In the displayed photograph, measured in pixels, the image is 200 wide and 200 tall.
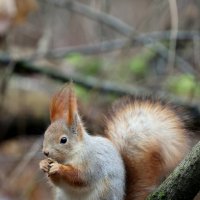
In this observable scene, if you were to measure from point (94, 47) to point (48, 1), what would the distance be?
24.3 inches

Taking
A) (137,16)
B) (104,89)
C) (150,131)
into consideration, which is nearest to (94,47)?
(104,89)

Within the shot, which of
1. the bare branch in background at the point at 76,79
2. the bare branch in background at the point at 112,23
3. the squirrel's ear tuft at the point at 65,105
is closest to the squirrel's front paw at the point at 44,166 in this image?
the squirrel's ear tuft at the point at 65,105

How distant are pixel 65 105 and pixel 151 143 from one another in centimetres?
38

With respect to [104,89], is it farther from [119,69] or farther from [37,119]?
[119,69]

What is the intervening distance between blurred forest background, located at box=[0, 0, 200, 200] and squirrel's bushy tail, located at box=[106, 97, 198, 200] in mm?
665

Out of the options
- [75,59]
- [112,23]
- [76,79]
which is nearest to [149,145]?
[76,79]

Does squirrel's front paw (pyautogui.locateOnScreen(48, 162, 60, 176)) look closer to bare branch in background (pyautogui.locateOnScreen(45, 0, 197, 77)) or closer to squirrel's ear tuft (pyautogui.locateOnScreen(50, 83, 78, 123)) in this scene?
squirrel's ear tuft (pyautogui.locateOnScreen(50, 83, 78, 123))

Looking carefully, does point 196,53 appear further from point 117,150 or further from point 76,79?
point 117,150

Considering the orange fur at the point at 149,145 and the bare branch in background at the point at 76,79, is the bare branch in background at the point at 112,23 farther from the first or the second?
the orange fur at the point at 149,145

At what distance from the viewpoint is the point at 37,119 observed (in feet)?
19.3

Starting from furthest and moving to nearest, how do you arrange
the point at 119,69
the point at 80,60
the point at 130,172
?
the point at 80,60 < the point at 119,69 < the point at 130,172

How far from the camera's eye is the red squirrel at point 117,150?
7.39 ft

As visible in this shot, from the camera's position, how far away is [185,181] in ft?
6.16

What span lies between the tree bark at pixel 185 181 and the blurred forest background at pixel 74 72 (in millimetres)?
1234
